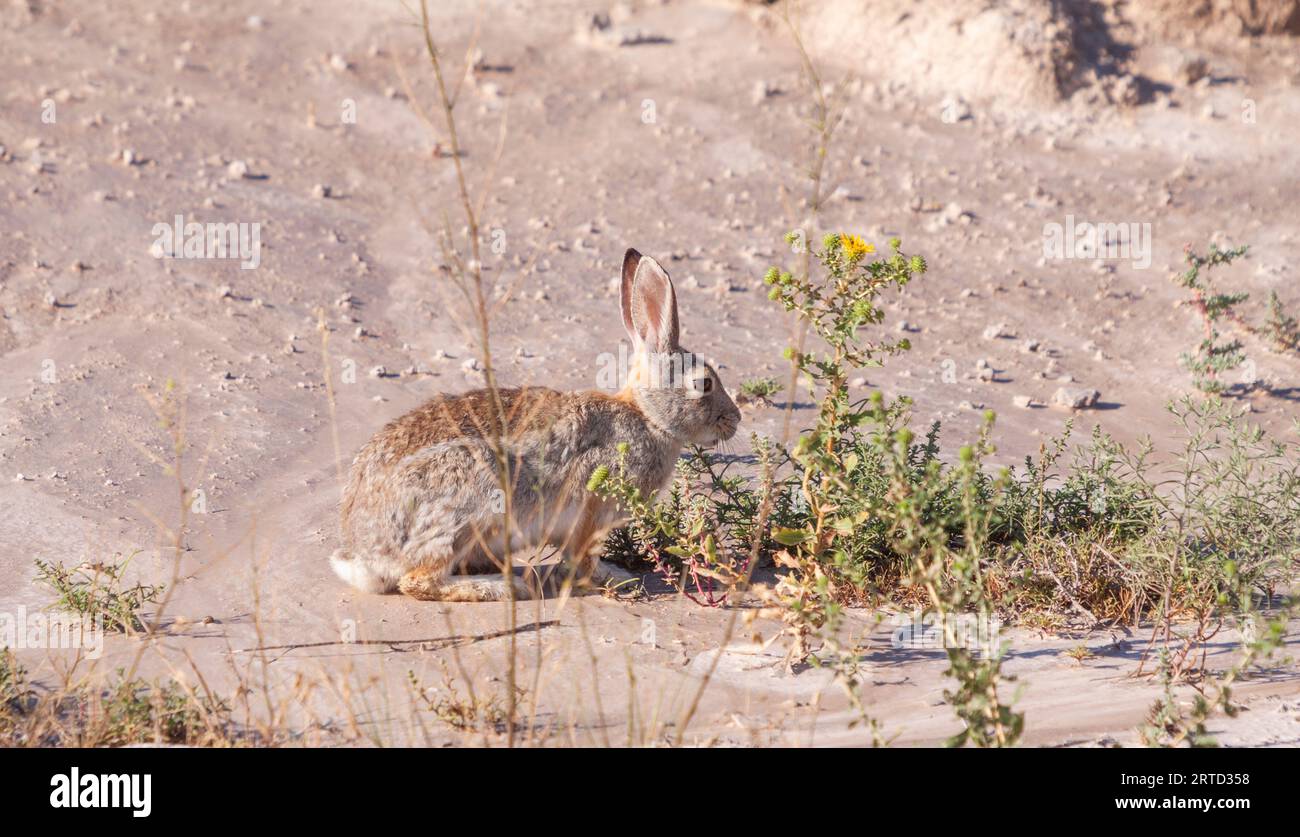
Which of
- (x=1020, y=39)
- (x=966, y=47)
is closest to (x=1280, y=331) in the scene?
(x=1020, y=39)

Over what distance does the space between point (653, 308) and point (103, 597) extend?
2974 mm

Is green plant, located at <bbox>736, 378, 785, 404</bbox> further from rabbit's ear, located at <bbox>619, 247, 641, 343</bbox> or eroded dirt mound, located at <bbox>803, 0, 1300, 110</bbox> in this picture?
eroded dirt mound, located at <bbox>803, 0, 1300, 110</bbox>

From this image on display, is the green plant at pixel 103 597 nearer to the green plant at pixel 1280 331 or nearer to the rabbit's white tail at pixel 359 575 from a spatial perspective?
the rabbit's white tail at pixel 359 575

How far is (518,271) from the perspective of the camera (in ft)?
34.0

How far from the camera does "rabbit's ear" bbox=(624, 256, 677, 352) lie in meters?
6.36

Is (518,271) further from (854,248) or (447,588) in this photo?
(854,248)

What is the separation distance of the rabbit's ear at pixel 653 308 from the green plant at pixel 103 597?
8.65ft

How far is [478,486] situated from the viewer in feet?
19.8

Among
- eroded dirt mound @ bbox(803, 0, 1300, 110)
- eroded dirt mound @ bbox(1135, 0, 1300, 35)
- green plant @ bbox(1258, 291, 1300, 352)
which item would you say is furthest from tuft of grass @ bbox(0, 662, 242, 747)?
eroded dirt mound @ bbox(1135, 0, 1300, 35)

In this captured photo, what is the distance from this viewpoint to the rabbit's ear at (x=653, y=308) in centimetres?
636

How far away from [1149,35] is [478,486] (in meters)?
10.5

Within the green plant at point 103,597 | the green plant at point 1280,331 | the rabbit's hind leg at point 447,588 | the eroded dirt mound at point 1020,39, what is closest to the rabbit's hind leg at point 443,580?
the rabbit's hind leg at point 447,588
